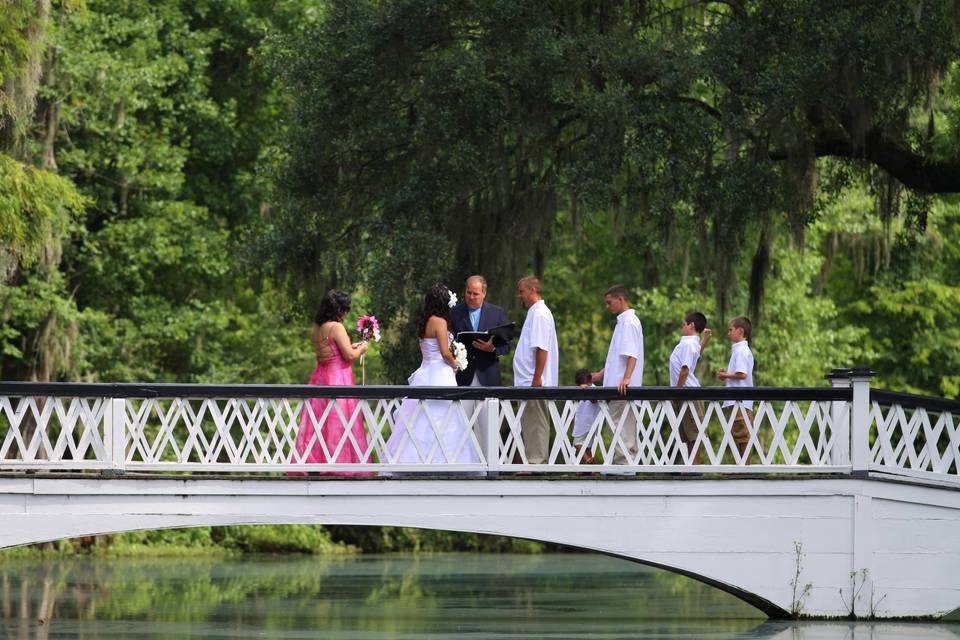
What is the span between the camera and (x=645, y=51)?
68.0ft

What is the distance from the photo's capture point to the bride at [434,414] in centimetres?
1525

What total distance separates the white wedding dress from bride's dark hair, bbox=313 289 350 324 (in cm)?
75

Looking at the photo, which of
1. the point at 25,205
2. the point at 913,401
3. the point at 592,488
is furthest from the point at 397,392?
the point at 25,205

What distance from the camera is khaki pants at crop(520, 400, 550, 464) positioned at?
15.6 meters

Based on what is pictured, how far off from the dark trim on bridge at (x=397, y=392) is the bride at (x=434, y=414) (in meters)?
0.22

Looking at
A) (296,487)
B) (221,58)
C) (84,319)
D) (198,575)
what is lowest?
(198,575)

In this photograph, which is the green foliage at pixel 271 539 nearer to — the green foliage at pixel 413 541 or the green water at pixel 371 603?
the green foliage at pixel 413 541

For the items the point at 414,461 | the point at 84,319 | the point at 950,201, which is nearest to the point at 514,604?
the point at 414,461

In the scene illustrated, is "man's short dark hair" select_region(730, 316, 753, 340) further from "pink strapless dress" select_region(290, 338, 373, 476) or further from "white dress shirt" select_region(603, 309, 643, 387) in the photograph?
"pink strapless dress" select_region(290, 338, 373, 476)

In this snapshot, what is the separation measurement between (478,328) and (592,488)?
1693 millimetres

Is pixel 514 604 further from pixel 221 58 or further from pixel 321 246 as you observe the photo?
pixel 221 58

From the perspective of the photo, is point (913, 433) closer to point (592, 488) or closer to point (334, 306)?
point (592, 488)

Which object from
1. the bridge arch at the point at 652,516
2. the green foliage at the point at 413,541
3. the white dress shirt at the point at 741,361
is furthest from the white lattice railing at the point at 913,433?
the green foliage at the point at 413,541

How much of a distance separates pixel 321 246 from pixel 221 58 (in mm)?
9945
